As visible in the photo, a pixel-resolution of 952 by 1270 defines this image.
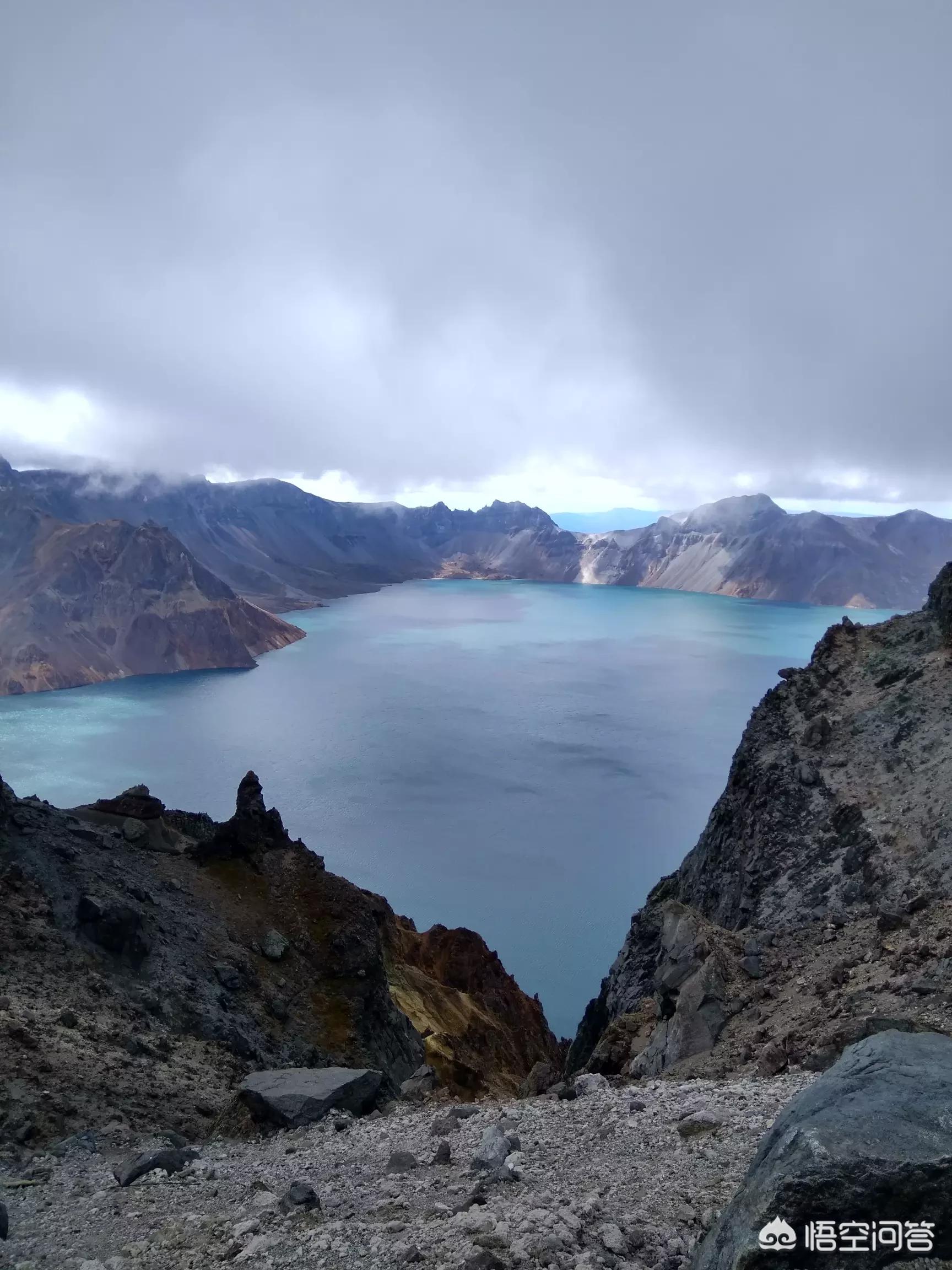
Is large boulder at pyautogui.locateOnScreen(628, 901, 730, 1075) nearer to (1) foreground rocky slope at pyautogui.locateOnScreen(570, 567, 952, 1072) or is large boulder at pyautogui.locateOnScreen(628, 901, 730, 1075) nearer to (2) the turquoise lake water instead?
(1) foreground rocky slope at pyautogui.locateOnScreen(570, 567, 952, 1072)

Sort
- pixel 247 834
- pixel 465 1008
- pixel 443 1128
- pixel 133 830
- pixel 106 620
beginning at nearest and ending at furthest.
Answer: pixel 443 1128
pixel 133 830
pixel 247 834
pixel 465 1008
pixel 106 620

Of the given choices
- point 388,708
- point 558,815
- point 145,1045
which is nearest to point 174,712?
point 388,708

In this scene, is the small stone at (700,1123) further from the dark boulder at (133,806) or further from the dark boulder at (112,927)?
the dark boulder at (133,806)

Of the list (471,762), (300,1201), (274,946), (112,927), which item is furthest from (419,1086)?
(471,762)

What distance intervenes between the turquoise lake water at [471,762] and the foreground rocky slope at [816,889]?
31.1m

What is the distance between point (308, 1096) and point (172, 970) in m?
12.4

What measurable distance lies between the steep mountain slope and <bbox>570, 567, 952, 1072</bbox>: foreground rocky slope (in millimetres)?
147462

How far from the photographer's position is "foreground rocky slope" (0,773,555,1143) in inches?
565

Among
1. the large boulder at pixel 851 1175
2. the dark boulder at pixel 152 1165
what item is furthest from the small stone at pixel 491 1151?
the dark boulder at pixel 152 1165

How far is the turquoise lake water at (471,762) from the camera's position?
60812 millimetres

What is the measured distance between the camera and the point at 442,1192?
7.32 metres

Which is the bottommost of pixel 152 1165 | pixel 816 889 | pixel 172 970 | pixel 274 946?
pixel 274 946

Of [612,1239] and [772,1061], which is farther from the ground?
[612,1239]

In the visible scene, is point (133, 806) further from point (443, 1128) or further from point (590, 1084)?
point (590, 1084)
